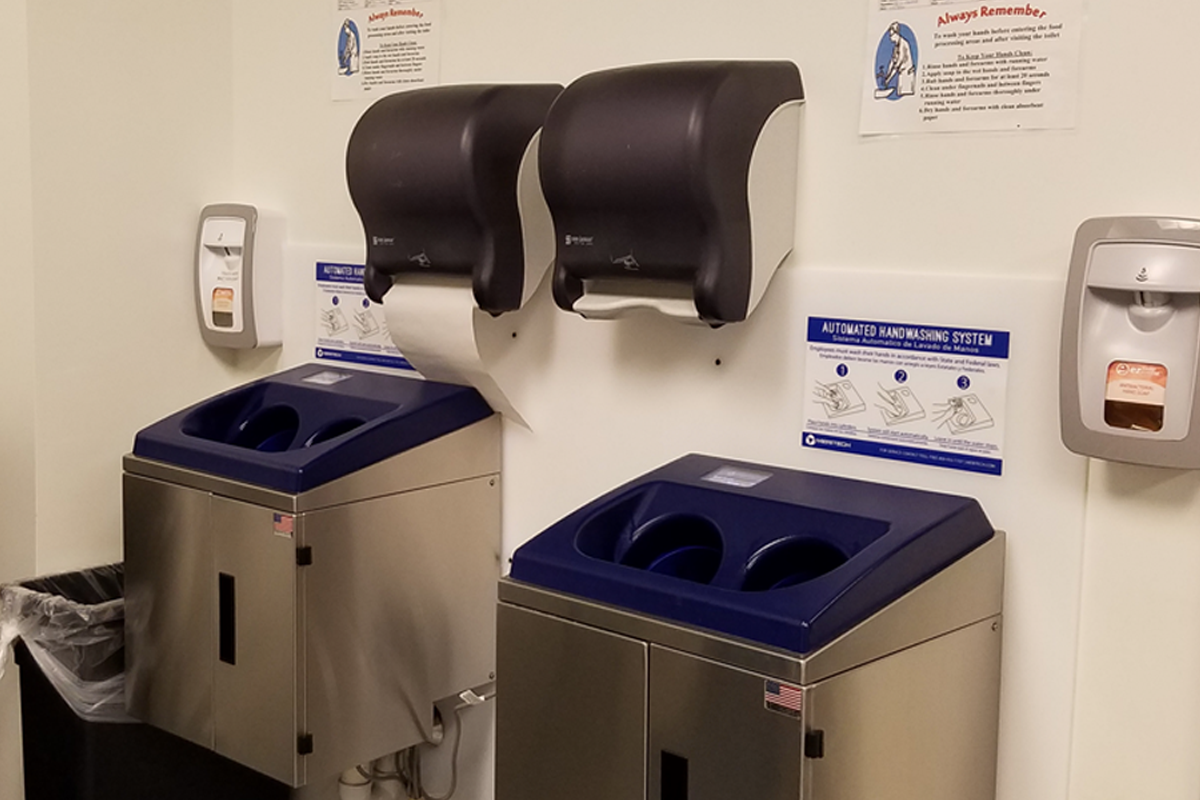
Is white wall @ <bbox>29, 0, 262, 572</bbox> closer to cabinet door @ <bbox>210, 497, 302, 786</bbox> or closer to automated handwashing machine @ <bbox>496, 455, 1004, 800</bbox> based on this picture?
cabinet door @ <bbox>210, 497, 302, 786</bbox>

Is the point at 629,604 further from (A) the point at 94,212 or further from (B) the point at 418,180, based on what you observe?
(A) the point at 94,212

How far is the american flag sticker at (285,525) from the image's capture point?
2.03 metres

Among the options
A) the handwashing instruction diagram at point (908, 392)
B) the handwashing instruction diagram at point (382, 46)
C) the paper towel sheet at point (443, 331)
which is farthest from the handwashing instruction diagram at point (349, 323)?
the handwashing instruction diagram at point (908, 392)

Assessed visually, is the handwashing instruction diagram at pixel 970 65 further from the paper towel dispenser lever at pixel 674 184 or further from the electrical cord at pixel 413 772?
the electrical cord at pixel 413 772

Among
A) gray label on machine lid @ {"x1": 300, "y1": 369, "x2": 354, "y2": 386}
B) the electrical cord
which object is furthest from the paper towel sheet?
the electrical cord

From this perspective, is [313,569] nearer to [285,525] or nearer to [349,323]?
[285,525]

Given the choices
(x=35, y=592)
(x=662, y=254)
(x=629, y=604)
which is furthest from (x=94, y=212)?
(x=629, y=604)

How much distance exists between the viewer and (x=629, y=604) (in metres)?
1.58

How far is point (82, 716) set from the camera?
2.36 meters

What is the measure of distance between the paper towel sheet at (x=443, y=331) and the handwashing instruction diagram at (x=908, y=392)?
571 mm

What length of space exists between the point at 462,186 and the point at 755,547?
2.43 ft

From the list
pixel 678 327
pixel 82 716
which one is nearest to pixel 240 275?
pixel 82 716

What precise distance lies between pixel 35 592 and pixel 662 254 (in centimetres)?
142

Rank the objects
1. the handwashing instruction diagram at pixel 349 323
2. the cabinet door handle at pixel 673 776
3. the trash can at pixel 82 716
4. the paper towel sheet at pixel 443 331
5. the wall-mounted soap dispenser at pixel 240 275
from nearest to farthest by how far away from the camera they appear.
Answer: the cabinet door handle at pixel 673 776
the paper towel sheet at pixel 443 331
the trash can at pixel 82 716
the handwashing instruction diagram at pixel 349 323
the wall-mounted soap dispenser at pixel 240 275
